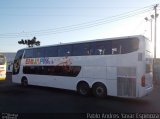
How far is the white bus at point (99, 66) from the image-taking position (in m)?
12.7

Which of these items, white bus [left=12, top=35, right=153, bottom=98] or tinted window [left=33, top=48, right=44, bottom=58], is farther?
tinted window [left=33, top=48, right=44, bottom=58]

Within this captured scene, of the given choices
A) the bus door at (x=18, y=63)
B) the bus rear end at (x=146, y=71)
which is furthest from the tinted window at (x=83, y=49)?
the bus door at (x=18, y=63)

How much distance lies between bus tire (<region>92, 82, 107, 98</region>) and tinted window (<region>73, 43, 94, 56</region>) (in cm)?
196

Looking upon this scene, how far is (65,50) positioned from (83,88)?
2953 millimetres

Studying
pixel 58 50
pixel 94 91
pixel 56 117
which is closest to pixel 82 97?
pixel 94 91

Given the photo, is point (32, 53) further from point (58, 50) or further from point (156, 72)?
point (156, 72)

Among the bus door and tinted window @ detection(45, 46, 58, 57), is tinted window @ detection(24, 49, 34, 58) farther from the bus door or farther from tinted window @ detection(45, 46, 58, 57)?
tinted window @ detection(45, 46, 58, 57)

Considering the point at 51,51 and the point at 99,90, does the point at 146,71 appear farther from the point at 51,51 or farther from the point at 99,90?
the point at 51,51

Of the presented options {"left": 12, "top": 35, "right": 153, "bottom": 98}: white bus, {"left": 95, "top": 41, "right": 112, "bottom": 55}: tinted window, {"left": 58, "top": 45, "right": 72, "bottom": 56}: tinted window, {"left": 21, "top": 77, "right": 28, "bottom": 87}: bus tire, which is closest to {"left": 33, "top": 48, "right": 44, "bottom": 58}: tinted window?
{"left": 12, "top": 35, "right": 153, "bottom": 98}: white bus

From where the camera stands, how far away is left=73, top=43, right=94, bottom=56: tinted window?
582 inches

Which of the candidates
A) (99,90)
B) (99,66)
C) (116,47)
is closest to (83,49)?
(99,66)

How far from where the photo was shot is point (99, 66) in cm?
1426

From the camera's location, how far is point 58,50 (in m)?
16.7

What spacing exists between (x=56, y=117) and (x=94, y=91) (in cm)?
568
